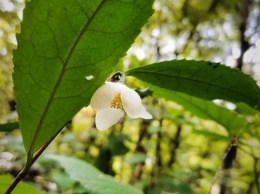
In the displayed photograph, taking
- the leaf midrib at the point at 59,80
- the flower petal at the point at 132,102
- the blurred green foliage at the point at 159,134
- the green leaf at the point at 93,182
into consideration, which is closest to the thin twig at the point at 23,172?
the leaf midrib at the point at 59,80

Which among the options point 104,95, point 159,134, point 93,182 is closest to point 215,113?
point 93,182

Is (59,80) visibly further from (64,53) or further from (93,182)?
(93,182)

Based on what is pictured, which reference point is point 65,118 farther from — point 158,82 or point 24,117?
point 158,82

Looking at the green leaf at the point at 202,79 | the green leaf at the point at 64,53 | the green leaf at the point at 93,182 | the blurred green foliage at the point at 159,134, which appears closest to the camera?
the green leaf at the point at 64,53

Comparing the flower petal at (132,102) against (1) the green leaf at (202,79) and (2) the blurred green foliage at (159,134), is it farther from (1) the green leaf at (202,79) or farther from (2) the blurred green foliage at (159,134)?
(2) the blurred green foliage at (159,134)

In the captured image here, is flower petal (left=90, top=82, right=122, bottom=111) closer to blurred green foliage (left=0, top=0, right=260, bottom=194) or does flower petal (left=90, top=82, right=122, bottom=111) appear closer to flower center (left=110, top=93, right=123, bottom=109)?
flower center (left=110, top=93, right=123, bottom=109)

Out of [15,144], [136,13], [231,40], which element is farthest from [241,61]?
[231,40]

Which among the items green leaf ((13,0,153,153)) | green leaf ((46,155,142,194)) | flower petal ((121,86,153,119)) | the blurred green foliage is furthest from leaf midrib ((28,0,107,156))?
the blurred green foliage
